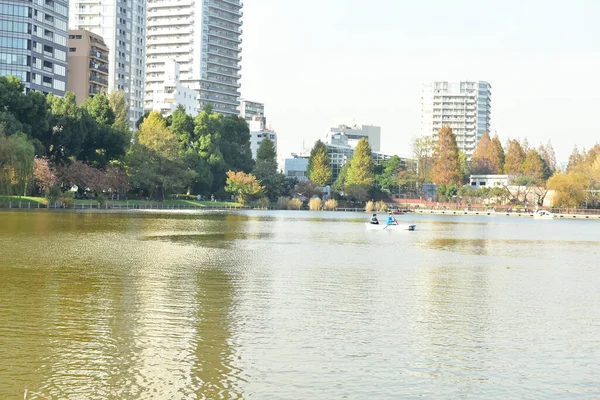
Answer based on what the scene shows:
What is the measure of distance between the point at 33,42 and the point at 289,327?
119 meters

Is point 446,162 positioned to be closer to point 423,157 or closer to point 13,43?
point 423,157

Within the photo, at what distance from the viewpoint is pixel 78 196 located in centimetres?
10856

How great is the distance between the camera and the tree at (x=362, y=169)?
163 m

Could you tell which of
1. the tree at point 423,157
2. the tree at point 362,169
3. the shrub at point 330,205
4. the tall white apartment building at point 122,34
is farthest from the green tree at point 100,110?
the tree at point 423,157

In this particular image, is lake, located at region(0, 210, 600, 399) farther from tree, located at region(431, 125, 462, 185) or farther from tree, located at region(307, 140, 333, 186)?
tree, located at region(431, 125, 462, 185)

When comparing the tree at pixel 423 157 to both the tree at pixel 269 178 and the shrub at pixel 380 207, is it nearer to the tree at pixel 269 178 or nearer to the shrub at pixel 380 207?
the shrub at pixel 380 207

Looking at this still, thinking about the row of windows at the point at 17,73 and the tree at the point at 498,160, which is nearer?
the row of windows at the point at 17,73

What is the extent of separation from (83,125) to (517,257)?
66.7 metres

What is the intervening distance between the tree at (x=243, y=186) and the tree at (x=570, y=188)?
2066 inches

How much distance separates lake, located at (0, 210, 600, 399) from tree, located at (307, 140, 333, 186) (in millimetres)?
126622

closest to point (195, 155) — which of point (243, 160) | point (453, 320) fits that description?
point (243, 160)

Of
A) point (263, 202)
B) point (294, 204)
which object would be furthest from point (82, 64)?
point (294, 204)

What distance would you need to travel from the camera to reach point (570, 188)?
14612 cm

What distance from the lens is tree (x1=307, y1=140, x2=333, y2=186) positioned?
16675cm
